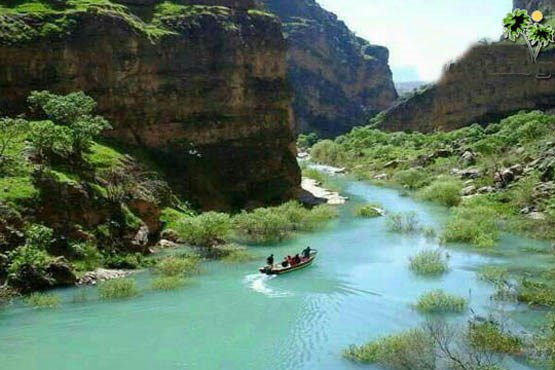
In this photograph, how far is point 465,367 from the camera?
25.0m

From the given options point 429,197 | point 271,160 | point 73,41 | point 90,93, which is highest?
point 73,41

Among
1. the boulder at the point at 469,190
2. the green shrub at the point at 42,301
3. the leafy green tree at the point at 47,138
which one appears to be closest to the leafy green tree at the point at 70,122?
the leafy green tree at the point at 47,138

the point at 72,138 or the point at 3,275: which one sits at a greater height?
the point at 72,138

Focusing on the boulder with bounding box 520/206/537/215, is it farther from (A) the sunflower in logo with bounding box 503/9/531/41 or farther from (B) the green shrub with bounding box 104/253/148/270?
(A) the sunflower in logo with bounding box 503/9/531/41

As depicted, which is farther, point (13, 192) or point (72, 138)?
point (72, 138)

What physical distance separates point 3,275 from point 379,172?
294ft

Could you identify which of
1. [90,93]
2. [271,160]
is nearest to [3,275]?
[90,93]

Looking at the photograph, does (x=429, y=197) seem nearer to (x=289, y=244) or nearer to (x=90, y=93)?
(x=289, y=244)

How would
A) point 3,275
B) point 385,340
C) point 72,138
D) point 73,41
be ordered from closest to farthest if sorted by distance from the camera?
point 385,340
point 3,275
point 72,138
point 73,41

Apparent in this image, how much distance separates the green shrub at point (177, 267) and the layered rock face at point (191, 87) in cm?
2317

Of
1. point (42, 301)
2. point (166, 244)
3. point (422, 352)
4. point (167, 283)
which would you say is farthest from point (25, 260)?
point (422, 352)

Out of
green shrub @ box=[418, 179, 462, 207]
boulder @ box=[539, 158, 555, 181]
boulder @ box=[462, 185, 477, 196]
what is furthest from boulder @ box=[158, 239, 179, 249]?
boulder @ box=[462, 185, 477, 196]

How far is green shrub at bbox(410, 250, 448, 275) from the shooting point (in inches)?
1724

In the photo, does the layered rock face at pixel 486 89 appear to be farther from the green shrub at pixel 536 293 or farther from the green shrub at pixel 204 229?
the green shrub at pixel 536 293
